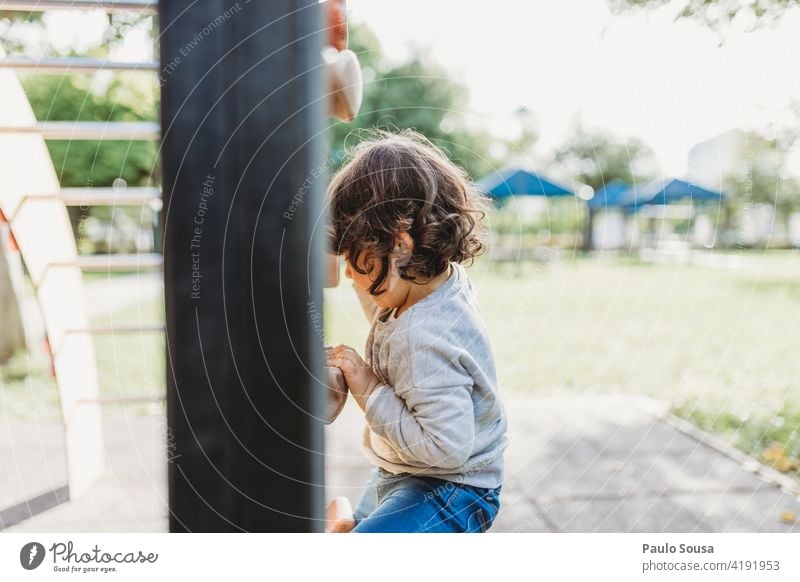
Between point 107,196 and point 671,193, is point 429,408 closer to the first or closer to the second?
point 107,196

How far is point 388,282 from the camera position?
38.5 inches

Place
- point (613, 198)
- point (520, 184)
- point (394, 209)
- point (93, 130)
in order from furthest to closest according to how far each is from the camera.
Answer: point (613, 198), point (520, 184), point (93, 130), point (394, 209)

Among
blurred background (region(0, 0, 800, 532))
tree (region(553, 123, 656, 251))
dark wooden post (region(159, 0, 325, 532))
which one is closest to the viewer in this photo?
dark wooden post (region(159, 0, 325, 532))

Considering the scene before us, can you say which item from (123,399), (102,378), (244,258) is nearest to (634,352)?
(102,378)

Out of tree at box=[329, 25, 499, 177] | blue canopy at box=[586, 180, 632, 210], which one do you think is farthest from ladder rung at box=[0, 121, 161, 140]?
blue canopy at box=[586, 180, 632, 210]

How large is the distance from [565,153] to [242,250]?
7.00 meters

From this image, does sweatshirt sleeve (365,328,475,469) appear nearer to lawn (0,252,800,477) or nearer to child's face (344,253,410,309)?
child's face (344,253,410,309)

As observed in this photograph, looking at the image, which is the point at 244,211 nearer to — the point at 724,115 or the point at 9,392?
the point at 724,115

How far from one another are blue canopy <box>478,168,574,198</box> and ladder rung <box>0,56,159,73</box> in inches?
234

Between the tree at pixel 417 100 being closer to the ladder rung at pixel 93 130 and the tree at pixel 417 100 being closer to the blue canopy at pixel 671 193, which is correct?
the ladder rung at pixel 93 130

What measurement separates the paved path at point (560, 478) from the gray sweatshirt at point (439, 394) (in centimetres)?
70

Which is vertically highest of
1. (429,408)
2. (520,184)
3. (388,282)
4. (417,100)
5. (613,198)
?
(417,100)

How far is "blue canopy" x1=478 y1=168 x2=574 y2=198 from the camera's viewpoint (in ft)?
24.3

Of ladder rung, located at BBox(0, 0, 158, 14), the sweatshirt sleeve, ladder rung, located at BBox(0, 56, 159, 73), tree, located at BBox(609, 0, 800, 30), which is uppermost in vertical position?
tree, located at BBox(609, 0, 800, 30)
